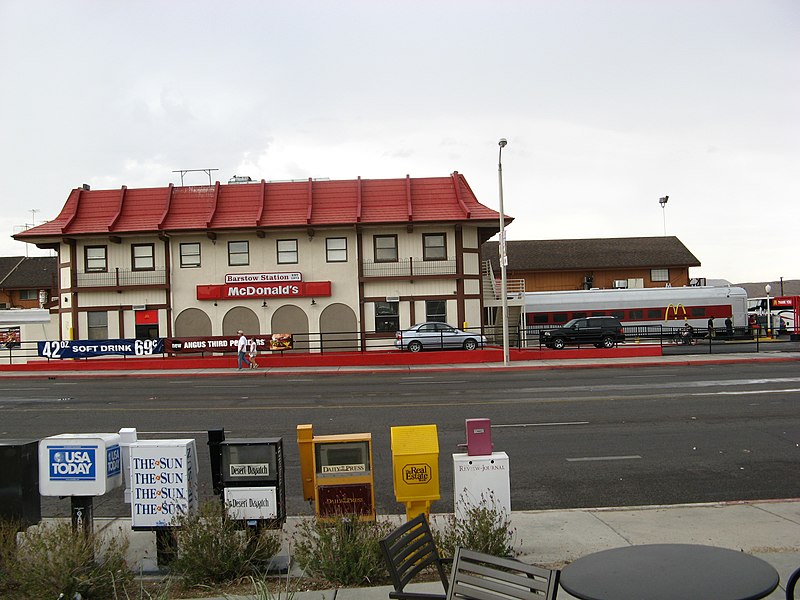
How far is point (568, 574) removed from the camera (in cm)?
432

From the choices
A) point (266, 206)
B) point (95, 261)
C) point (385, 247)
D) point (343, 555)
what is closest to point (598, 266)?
point (385, 247)

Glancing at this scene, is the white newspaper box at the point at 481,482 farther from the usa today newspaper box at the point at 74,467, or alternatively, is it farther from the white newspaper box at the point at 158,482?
the usa today newspaper box at the point at 74,467

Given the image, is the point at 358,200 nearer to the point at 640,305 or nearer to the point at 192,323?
the point at 192,323

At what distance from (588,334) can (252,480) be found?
34600mm

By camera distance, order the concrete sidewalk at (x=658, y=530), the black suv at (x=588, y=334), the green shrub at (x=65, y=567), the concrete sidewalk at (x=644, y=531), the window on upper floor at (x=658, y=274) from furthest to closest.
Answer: the window on upper floor at (x=658, y=274)
the black suv at (x=588, y=334)
the concrete sidewalk at (x=658, y=530)
the concrete sidewalk at (x=644, y=531)
the green shrub at (x=65, y=567)

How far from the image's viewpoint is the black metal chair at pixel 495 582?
416 centimetres

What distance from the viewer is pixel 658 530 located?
317 inches

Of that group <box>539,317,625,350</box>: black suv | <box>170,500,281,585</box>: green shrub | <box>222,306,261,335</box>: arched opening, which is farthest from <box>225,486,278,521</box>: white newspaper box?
<box>222,306,261,335</box>: arched opening

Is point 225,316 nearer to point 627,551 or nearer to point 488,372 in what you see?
point 488,372

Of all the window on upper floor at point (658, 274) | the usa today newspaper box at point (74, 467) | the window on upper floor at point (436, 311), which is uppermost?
the window on upper floor at point (658, 274)

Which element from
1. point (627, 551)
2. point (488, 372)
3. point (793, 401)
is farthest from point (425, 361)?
point (627, 551)

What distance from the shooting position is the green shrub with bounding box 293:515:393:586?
21.4ft

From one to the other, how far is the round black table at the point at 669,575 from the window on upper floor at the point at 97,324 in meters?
40.5

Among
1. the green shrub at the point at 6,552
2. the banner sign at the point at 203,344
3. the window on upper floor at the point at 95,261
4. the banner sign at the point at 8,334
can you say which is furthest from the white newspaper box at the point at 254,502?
the banner sign at the point at 8,334
